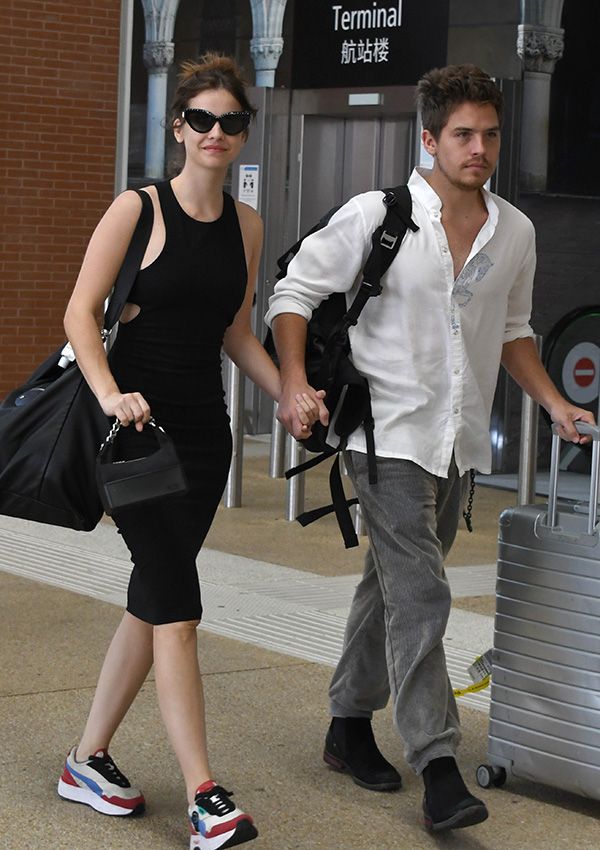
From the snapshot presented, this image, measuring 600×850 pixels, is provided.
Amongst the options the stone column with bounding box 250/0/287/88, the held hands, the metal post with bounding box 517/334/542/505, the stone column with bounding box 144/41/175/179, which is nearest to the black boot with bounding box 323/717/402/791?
the held hands

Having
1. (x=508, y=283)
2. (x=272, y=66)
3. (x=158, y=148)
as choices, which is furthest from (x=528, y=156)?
(x=508, y=283)

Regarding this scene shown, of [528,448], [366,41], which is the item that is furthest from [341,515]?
[366,41]

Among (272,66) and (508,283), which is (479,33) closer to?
(272,66)

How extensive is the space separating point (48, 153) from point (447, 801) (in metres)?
9.73

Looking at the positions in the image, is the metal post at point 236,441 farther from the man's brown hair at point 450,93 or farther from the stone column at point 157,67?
the man's brown hair at point 450,93

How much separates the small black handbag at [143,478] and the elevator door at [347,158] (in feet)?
25.7

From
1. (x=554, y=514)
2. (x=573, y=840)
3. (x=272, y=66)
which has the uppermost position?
(x=272, y=66)

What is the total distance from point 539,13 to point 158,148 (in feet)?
13.0

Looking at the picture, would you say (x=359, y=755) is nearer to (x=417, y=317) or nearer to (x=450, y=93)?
(x=417, y=317)

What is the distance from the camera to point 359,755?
177 inches

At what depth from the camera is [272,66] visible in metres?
11.9

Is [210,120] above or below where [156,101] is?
below

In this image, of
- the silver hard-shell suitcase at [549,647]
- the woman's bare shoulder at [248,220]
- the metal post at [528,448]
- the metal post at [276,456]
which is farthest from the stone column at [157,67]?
the silver hard-shell suitcase at [549,647]

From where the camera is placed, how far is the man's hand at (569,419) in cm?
436
